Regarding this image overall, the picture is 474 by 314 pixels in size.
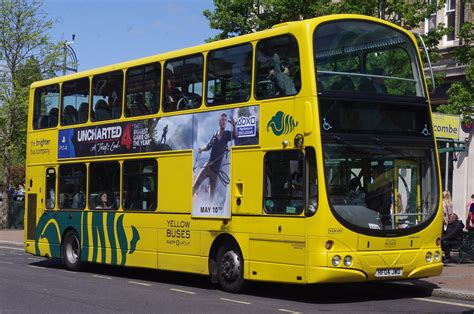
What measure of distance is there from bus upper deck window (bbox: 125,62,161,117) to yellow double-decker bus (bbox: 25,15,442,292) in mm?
39

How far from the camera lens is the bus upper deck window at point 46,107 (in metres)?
19.5

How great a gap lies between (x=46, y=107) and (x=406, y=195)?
399 inches

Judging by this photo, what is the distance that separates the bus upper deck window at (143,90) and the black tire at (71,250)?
11.6 feet

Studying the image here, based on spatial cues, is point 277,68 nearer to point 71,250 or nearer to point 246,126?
point 246,126

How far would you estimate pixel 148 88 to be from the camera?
53.6 feet

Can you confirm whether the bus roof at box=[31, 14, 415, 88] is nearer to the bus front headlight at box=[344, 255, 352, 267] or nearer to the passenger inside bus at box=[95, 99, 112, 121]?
the passenger inside bus at box=[95, 99, 112, 121]

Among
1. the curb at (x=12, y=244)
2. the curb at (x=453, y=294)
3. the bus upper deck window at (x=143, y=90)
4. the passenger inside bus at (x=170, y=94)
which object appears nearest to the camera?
the curb at (x=453, y=294)

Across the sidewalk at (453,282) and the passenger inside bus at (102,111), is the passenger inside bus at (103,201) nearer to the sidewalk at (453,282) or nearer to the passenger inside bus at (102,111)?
the passenger inside bus at (102,111)

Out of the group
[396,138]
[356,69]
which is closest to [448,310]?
[396,138]

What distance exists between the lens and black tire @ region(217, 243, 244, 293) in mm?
13750

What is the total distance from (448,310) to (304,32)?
464 centimetres

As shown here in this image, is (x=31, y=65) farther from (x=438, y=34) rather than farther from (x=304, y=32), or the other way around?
(x=304, y=32)

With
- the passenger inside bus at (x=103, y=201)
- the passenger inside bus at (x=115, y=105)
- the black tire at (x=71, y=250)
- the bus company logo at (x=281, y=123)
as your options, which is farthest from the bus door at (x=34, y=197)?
the bus company logo at (x=281, y=123)

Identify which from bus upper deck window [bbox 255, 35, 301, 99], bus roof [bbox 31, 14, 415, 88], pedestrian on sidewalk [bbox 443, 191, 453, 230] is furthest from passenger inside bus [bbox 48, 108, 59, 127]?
pedestrian on sidewalk [bbox 443, 191, 453, 230]
